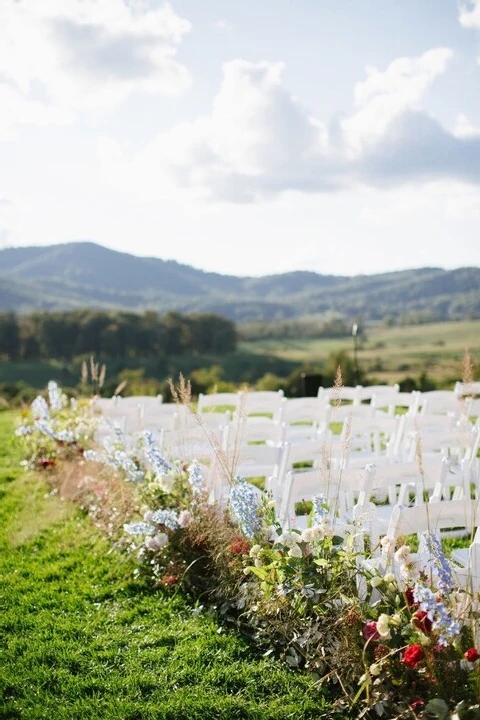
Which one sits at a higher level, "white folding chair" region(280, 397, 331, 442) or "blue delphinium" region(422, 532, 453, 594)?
"white folding chair" region(280, 397, 331, 442)

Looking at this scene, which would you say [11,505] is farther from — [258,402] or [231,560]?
[231,560]

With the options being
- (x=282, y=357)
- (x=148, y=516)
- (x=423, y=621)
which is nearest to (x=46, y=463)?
(x=148, y=516)

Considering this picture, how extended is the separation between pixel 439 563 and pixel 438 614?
0.20 meters

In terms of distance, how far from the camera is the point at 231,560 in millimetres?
4195

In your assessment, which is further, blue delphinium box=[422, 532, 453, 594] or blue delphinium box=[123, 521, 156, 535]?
blue delphinium box=[123, 521, 156, 535]

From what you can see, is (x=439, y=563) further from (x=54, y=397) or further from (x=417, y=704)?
(x=54, y=397)

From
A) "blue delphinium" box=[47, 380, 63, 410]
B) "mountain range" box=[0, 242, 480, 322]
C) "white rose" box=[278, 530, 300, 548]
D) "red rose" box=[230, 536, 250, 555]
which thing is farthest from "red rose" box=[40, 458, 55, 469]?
"mountain range" box=[0, 242, 480, 322]

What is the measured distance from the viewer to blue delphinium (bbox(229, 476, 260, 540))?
3.92 meters

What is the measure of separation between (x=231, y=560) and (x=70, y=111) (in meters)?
10.1

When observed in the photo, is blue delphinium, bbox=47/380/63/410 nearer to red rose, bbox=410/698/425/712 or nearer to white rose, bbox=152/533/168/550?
white rose, bbox=152/533/168/550

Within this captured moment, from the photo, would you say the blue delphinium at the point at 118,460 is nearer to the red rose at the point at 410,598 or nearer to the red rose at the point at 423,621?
the red rose at the point at 410,598

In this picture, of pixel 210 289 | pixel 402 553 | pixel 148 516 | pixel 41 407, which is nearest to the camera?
pixel 402 553

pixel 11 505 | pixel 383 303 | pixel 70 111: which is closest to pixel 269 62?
pixel 70 111

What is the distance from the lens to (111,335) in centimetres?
3544
